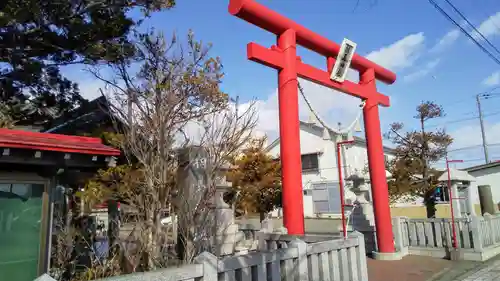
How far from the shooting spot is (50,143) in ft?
16.4

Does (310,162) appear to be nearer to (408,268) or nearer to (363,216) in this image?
(363,216)

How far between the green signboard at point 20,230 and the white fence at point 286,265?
3.12 meters

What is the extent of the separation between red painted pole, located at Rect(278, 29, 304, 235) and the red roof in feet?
11.4

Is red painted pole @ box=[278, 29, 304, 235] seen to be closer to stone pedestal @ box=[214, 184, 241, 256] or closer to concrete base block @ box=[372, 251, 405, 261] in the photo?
stone pedestal @ box=[214, 184, 241, 256]

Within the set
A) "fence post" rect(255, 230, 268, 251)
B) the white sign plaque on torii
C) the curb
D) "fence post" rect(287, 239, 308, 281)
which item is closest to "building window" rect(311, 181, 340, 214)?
the curb

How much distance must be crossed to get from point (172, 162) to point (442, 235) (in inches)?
305

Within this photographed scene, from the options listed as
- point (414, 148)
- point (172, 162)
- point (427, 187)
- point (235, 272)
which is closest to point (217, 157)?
point (172, 162)

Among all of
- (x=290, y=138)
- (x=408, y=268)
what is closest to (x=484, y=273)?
(x=408, y=268)

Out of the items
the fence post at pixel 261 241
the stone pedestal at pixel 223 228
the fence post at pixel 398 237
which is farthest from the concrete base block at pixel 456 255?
the stone pedestal at pixel 223 228

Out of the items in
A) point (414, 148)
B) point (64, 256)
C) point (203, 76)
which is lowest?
point (64, 256)

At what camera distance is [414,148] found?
52.1 feet

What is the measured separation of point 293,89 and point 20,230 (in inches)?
222

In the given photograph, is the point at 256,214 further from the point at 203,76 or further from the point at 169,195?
the point at 169,195

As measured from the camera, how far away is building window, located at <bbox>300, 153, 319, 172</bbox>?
24906mm
